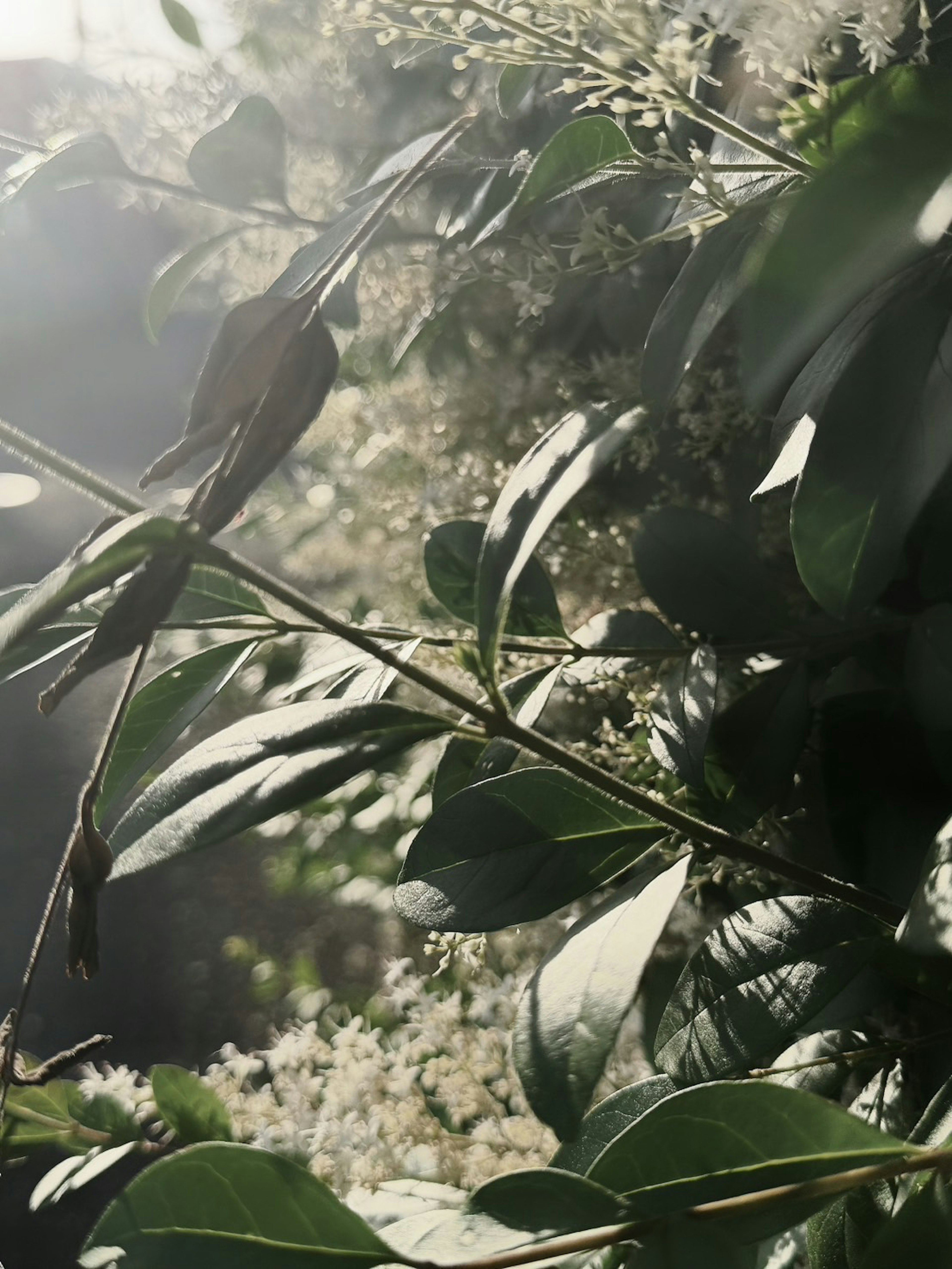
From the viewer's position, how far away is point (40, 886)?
147 cm

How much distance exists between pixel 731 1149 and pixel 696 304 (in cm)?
26

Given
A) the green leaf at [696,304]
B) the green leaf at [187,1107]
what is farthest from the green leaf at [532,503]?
the green leaf at [187,1107]

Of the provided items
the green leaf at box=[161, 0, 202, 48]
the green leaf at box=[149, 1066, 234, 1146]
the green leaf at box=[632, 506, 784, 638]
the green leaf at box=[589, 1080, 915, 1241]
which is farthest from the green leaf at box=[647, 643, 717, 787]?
the green leaf at box=[161, 0, 202, 48]

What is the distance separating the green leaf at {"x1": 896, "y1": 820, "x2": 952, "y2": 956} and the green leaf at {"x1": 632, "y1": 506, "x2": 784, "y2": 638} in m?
0.19

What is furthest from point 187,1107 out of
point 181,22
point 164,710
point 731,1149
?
point 181,22

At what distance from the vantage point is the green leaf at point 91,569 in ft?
0.63

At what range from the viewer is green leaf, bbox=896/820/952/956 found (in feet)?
0.76

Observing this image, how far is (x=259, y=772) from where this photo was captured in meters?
0.29

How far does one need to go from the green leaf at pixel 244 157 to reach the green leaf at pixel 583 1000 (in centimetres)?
46

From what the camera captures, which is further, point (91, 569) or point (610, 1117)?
point (610, 1117)

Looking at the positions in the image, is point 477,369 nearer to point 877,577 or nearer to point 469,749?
point 469,749

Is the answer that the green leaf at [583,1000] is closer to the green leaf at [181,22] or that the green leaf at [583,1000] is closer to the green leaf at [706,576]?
the green leaf at [706,576]

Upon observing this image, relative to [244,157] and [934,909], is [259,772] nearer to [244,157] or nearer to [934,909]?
[934,909]

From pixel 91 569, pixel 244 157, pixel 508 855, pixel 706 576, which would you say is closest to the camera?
pixel 91 569
